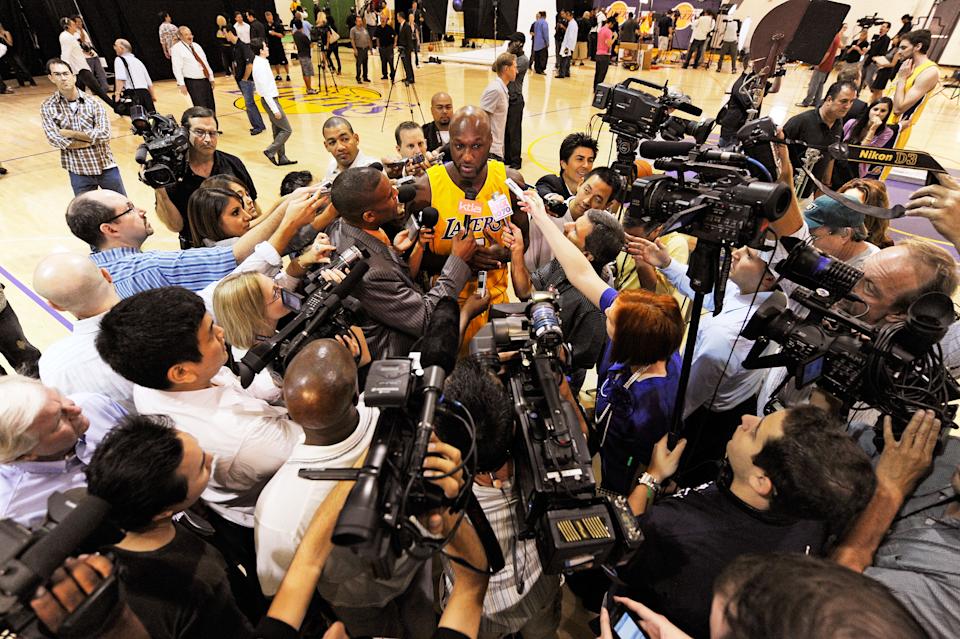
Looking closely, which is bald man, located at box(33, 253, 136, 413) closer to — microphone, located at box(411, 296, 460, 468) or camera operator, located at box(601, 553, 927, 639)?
microphone, located at box(411, 296, 460, 468)

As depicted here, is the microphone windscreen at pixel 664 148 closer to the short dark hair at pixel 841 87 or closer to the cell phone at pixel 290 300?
the cell phone at pixel 290 300

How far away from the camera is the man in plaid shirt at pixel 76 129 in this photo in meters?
4.93

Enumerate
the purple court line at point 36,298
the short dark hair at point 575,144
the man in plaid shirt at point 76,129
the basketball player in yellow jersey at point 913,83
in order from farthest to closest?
the basketball player in yellow jersey at point 913,83 → the man in plaid shirt at point 76,129 → the purple court line at point 36,298 → the short dark hair at point 575,144

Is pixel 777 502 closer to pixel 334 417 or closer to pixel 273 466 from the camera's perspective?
pixel 334 417

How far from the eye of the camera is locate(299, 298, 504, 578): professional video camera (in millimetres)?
967

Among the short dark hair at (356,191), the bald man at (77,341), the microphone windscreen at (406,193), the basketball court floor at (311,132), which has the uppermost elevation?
the short dark hair at (356,191)


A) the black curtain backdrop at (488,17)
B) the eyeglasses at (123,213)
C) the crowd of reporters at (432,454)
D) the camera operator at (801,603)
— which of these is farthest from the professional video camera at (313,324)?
the black curtain backdrop at (488,17)

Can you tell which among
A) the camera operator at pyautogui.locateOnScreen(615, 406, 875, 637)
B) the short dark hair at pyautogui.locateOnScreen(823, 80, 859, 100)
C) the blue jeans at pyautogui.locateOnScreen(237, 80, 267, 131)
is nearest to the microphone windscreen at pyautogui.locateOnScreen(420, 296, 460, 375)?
the camera operator at pyautogui.locateOnScreen(615, 406, 875, 637)

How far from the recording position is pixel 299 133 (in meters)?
9.82

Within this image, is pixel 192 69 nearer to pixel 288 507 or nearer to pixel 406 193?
pixel 406 193

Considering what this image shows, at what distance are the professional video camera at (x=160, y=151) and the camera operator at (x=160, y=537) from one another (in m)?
2.54

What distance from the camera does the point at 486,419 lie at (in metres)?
1.52

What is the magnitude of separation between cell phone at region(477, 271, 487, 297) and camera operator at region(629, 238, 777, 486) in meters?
0.90

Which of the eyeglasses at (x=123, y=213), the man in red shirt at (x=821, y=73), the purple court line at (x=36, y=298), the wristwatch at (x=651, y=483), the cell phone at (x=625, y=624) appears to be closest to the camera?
the cell phone at (x=625, y=624)
